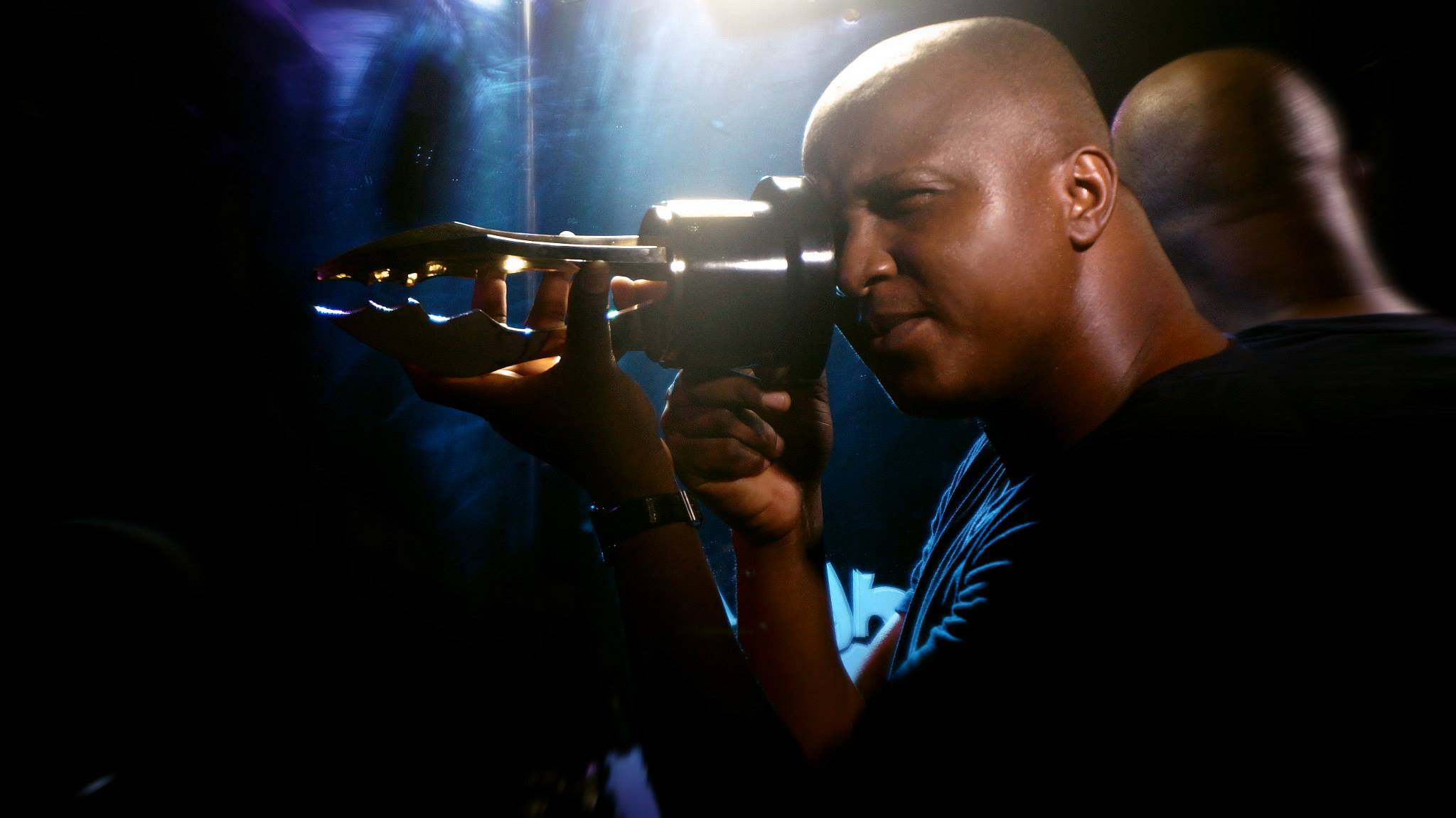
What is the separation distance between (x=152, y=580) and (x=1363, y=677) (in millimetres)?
1473

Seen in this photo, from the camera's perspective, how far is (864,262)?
0.95 metres

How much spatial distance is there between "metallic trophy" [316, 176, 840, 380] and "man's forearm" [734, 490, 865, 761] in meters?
0.41

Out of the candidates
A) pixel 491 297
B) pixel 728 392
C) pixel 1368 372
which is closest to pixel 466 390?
pixel 491 297

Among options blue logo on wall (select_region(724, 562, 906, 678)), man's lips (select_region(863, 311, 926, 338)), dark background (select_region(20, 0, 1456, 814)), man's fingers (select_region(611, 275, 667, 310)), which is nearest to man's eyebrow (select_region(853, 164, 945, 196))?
man's lips (select_region(863, 311, 926, 338))

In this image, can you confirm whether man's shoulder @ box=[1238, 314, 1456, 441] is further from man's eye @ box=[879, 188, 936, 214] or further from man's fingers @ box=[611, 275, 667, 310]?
man's fingers @ box=[611, 275, 667, 310]

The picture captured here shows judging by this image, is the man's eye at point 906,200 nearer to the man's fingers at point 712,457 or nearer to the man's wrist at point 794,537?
the man's fingers at point 712,457

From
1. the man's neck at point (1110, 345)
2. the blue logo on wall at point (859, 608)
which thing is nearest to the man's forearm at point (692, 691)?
the man's neck at point (1110, 345)

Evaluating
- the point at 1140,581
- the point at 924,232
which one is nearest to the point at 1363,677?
the point at 1140,581

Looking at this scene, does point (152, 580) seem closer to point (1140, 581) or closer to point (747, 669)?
point (747, 669)

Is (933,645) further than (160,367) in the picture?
No

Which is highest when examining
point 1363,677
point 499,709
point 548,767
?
point 1363,677

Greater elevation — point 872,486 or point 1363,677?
point 1363,677

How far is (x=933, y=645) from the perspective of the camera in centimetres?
78

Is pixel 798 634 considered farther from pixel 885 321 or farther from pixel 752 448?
pixel 885 321
